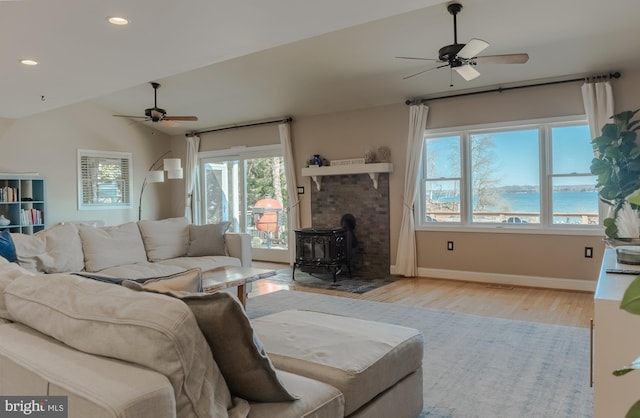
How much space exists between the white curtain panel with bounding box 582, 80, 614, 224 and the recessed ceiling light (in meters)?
4.83

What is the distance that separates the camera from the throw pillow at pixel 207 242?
207 inches

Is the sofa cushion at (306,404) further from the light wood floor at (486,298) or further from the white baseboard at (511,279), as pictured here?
the white baseboard at (511,279)

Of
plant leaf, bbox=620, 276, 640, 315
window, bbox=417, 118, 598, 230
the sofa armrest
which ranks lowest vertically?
the sofa armrest

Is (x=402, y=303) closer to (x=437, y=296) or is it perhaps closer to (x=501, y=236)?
(x=437, y=296)

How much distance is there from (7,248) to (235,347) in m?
3.49

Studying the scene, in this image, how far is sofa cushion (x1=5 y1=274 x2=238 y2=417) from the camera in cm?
108

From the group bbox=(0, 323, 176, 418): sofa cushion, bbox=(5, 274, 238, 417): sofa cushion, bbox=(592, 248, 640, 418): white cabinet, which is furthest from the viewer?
bbox=(592, 248, 640, 418): white cabinet

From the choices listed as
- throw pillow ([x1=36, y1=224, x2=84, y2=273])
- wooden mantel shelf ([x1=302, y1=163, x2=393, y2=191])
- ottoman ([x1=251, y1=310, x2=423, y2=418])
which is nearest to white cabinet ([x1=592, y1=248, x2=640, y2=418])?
ottoman ([x1=251, y1=310, x2=423, y2=418])

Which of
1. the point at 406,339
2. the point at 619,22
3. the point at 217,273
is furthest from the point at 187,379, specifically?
the point at 619,22

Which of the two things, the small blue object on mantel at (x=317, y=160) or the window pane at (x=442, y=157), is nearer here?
the window pane at (x=442, y=157)

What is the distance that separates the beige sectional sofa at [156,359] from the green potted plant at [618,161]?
391cm

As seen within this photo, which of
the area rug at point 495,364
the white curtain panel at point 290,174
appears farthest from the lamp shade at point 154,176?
the area rug at point 495,364

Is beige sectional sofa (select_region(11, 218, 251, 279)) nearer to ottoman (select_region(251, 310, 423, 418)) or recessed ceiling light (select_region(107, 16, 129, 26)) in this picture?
recessed ceiling light (select_region(107, 16, 129, 26))

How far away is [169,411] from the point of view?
100 centimetres
